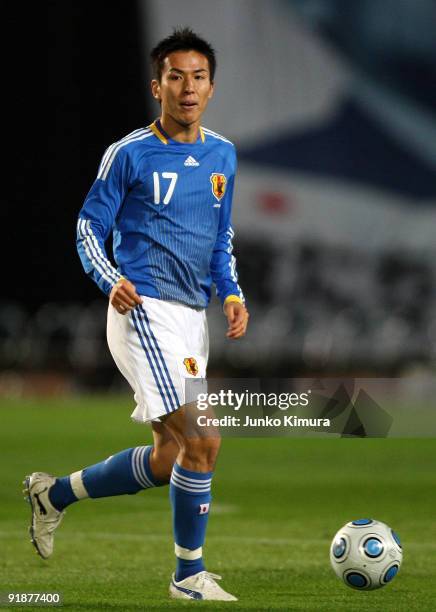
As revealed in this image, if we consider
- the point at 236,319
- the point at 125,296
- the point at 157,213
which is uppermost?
the point at 157,213

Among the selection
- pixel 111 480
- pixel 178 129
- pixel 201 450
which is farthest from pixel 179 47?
pixel 111 480

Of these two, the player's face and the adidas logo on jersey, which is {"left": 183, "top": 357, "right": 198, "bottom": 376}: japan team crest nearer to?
the adidas logo on jersey

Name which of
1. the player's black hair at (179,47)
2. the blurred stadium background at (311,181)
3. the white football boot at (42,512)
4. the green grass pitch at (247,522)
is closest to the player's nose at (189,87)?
the player's black hair at (179,47)

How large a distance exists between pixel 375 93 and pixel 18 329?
213 inches

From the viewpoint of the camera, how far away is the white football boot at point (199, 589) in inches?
189

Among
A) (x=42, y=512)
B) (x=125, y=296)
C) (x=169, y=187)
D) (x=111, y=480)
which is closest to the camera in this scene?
(x=125, y=296)

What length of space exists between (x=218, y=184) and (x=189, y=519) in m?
1.27

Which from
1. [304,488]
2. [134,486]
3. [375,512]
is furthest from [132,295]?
[304,488]

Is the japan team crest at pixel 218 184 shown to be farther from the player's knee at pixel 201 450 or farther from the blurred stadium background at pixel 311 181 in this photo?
the blurred stadium background at pixel 311 181

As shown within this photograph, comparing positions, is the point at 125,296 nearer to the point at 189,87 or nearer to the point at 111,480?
the point at 189,87

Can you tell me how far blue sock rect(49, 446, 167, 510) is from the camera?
5395mm

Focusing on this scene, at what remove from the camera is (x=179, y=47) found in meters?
5.15

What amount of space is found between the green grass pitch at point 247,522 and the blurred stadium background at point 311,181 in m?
3.43

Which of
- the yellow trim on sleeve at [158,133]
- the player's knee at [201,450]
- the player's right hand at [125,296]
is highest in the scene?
the yellow trim on sleeve at [158,133]
